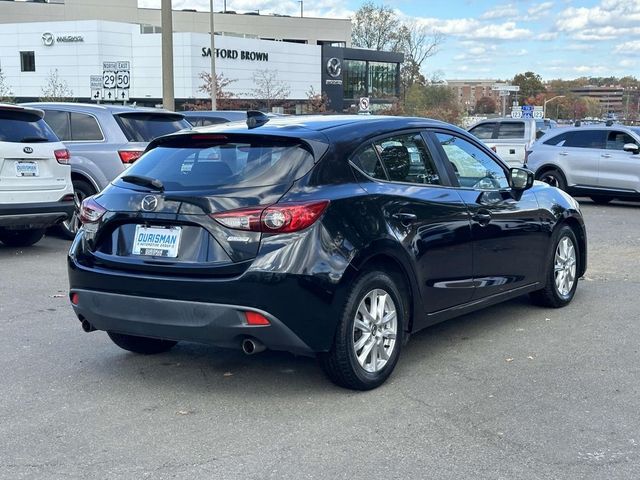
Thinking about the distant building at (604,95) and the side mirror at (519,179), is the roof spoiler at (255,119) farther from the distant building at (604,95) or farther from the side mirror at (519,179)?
the distant building at (604,95)

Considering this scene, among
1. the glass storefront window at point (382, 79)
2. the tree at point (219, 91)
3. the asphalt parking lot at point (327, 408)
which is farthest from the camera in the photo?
the glass storefront window at point (382, 79)

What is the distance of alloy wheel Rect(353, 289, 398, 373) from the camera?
492 centimetres

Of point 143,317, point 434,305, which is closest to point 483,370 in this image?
point 434,305

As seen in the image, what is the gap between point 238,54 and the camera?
223ft

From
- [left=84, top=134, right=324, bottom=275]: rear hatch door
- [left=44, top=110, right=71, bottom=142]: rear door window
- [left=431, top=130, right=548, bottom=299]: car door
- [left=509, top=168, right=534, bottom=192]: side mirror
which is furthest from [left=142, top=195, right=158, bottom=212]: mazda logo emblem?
[left=44, top=110, right=71, bottom=142]: rear door window

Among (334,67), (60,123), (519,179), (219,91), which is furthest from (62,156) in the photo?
(334,67)

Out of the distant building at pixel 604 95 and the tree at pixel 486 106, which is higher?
the distant building at pixel 604 95

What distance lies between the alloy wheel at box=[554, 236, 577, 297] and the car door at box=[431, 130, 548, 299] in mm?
391

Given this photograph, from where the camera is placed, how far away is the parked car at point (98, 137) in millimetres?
11227

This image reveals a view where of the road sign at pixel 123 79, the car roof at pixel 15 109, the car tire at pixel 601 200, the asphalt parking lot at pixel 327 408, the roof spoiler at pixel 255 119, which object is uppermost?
the road sign at pixel 123 79

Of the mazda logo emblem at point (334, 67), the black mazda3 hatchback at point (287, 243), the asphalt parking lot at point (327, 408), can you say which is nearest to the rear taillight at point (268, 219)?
the black mazda3 hatchback at point (287, 243)

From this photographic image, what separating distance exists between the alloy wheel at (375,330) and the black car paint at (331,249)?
244 mm

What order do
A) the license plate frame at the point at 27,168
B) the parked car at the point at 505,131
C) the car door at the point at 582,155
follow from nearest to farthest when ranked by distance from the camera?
the license plate frame at the point at 27,168
the car door at the point at 582,155
the parked car at the point at 505,131

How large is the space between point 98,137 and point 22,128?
5.68 ft
